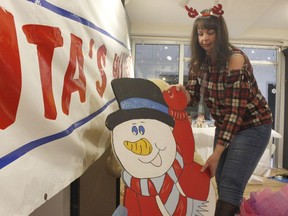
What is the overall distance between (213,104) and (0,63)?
1.01m

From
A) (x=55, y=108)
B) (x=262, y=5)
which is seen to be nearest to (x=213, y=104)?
(x=55, y=108)

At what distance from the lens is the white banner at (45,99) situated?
2.17ft

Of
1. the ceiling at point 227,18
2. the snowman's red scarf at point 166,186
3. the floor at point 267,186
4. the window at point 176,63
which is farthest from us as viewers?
the window at point 176,63

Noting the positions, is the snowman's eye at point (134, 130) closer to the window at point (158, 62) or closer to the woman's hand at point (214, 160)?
the woman's hand at point (214, 160)

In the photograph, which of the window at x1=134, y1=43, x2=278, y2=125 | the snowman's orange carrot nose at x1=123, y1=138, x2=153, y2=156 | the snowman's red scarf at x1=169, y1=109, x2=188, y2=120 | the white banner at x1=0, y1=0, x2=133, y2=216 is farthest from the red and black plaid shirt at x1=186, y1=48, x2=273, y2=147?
the window at x1=134, y1=43, x2=278, y2=125

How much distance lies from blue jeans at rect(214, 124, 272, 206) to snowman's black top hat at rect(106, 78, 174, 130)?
306mm

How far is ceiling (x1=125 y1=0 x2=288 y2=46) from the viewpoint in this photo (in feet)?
11.8

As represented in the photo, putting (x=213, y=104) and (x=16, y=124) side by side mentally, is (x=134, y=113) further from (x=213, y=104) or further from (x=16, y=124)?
(x=16, y=124)

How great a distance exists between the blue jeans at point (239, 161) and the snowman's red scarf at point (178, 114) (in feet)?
0.82

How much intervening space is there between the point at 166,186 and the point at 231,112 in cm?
43

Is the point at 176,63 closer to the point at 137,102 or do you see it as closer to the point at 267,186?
the point at 267,186

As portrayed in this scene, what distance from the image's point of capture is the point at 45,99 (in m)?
0.84

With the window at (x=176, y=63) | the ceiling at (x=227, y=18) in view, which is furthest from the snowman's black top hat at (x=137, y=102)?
the window at (x=176, y=63)

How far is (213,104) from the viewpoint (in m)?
1.39
